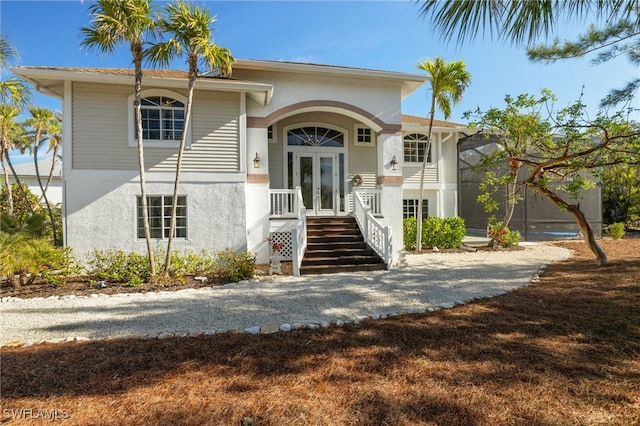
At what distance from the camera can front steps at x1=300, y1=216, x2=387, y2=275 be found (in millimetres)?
8531

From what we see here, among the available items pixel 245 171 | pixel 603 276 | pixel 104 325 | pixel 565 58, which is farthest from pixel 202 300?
pixel 603 276

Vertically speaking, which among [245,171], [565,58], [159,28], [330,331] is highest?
[159,28]

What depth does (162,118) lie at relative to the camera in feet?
29.2

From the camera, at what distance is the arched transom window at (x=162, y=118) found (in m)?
8.85

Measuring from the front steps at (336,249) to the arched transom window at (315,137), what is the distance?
10.4 ft

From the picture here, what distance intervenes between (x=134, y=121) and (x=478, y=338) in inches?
367

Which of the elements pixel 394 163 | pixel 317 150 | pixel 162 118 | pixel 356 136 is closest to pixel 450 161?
pixel 356 136

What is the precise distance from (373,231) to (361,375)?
Result: 644 cm

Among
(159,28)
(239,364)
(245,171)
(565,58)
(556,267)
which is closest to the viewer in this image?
(239,364)

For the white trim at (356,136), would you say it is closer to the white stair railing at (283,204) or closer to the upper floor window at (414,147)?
the upper floor window at (414,147)

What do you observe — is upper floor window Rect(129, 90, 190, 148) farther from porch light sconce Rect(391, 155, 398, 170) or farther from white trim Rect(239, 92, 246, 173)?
porch light sconce Rect(391, 155, 398, 170)

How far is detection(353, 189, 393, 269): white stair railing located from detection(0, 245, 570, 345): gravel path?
61 centimetres

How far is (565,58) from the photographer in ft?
13.9

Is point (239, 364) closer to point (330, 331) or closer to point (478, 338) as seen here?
point (330, 331)
